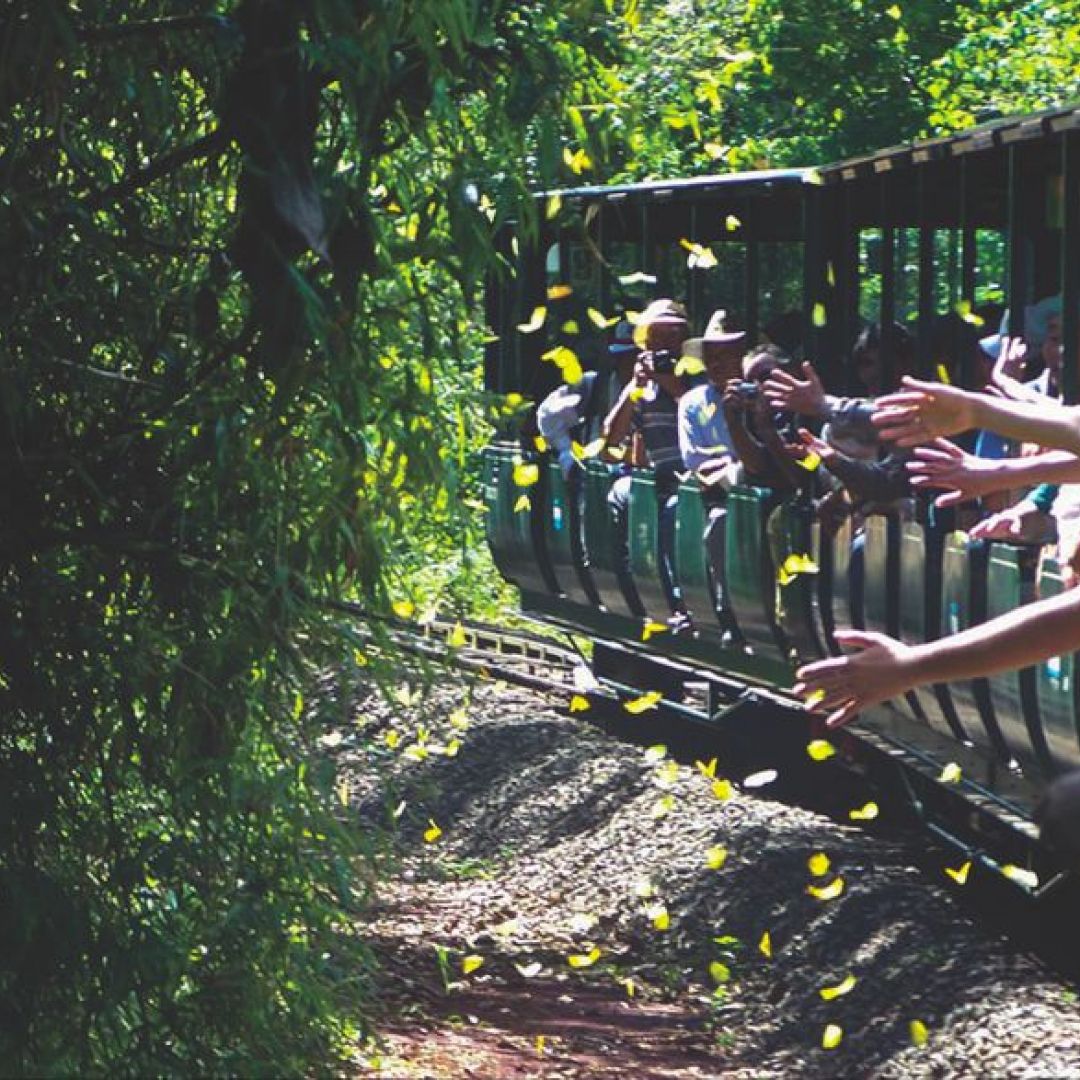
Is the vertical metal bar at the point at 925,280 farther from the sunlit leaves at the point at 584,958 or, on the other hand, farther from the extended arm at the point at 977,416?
the extended arm at the point at 977,416

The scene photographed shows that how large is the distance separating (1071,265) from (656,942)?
323 centimetres

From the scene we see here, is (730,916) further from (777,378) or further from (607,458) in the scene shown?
(607,458)

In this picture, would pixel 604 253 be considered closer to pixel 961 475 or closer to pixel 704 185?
pixel 704 185

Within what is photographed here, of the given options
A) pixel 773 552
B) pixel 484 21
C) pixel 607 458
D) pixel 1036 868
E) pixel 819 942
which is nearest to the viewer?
pixel 484 21

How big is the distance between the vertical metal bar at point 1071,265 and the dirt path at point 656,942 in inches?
72.9

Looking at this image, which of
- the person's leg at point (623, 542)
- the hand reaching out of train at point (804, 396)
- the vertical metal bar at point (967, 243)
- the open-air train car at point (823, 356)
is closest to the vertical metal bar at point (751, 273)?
the open-air train car at point (823, 356)

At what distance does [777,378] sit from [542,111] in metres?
3.89


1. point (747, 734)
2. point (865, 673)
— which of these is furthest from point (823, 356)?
point (865, 673)

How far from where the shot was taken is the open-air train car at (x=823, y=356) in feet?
26.9

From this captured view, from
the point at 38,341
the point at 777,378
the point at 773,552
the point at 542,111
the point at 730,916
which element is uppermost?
the point at 542,111

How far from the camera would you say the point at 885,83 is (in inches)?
685

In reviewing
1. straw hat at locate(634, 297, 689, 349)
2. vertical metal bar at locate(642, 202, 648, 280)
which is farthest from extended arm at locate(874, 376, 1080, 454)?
vertical metal bar at locate(642, 202, 648, 280)

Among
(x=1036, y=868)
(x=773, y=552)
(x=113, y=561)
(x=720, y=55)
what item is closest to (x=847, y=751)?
(x=773, y=552)

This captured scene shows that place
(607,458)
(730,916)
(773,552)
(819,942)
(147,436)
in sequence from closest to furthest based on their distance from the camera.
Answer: (147,436) < (819,942) < (730,916) < (773,552) < (607,458)
